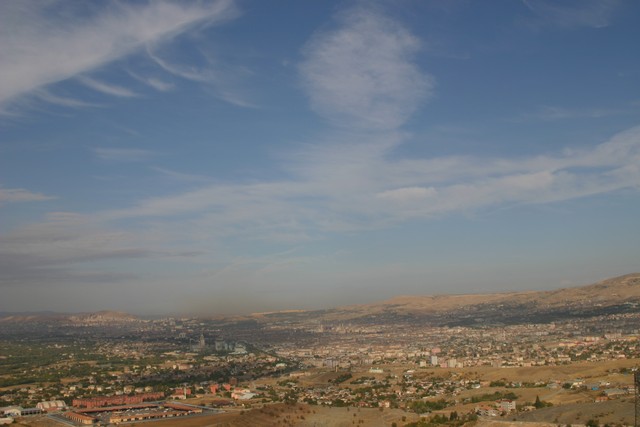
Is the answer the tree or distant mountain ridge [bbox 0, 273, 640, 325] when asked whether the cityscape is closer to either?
the tree

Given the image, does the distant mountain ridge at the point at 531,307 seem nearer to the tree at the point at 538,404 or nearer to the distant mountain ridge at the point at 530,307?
the distant mountain ridge at the point at 530,307

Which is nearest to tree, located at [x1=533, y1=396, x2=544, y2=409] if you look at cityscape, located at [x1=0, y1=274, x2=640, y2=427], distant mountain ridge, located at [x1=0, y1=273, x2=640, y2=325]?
cityscape, located at [x1=0, y1=274, x2=640, y2=427]

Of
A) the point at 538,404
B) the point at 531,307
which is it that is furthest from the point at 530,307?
the point at 538,404

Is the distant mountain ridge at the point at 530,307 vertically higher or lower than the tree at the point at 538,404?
higher

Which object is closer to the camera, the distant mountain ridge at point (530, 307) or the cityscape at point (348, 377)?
the cityscape at point (348, 377)

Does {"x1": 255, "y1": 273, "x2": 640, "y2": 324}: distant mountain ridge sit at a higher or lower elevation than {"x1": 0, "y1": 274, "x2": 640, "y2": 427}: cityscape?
higher

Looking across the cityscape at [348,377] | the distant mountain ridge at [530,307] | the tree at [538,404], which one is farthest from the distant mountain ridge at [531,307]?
the tree at [538,404]

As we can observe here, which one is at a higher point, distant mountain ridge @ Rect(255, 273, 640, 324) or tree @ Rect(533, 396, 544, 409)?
distant mountain ridge @ Rect(255, 273, 640, 324)

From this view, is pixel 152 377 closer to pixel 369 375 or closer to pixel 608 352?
pixel 369 375

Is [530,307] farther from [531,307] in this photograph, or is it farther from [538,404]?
[538,404]

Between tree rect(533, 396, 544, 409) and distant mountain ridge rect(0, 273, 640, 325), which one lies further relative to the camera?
distant mountain ridge rect(0, 273, 640, 325)

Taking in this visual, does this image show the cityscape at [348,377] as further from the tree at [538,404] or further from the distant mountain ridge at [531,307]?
the distant mountain ridge at [531,307]
